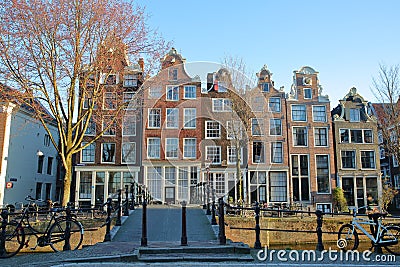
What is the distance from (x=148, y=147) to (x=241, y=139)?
6180 mm

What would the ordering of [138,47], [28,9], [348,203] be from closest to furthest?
[28,9], [138,47], [348,203]

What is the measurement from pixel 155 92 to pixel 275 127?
15057mm

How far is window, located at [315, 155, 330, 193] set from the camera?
2926 centimetres

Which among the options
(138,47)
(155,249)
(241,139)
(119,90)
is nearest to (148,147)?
(241,139)

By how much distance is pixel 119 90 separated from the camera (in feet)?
54.4

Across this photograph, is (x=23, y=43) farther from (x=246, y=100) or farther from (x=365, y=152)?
(x=365, y=152)

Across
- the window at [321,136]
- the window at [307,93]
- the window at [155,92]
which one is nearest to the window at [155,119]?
the window at [155,92]

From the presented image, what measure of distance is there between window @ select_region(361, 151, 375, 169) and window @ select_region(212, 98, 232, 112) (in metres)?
14.7

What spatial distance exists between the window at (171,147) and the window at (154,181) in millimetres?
1340

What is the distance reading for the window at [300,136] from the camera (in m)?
29.9

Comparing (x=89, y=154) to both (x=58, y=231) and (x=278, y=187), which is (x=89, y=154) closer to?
(x=278, y=187)

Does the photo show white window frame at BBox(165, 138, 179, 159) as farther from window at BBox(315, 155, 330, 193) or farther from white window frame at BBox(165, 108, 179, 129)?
window at BBox(315, 155, 330, 193)

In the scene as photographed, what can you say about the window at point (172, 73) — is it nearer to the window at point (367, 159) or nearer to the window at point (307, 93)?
the window at point (307, 93)

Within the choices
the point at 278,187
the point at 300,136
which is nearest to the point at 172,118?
the point at 278,187
